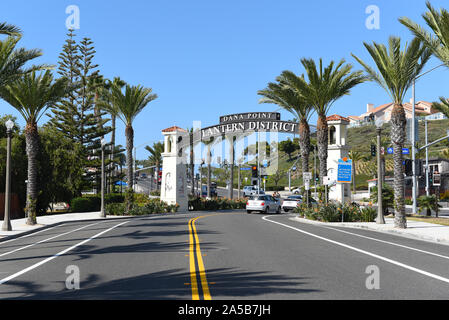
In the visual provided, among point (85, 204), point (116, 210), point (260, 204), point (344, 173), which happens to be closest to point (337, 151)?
point (260, 204)

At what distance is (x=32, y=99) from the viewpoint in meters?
25.0

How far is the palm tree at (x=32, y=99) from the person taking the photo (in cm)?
2464

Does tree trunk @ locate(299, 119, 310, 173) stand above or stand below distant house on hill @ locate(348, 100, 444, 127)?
below

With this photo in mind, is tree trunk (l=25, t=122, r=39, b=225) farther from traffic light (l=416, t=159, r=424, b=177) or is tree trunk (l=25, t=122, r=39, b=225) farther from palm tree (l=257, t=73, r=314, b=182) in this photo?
traffic light (l=416, t=159, r=424, b=177)

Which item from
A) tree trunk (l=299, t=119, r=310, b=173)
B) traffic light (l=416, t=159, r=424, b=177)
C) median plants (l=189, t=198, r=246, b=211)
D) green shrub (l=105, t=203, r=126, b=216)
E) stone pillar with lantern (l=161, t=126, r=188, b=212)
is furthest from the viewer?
median plants (l=189, t=198, r=246, b=211)

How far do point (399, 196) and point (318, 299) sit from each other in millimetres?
17586

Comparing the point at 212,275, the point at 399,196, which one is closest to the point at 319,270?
the point at 212,275

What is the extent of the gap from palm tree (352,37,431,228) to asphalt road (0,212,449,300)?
327 inches

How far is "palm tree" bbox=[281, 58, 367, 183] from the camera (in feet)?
98.6

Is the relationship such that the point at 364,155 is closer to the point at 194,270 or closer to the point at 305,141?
the point at 305,141

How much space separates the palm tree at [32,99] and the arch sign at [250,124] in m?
16.3

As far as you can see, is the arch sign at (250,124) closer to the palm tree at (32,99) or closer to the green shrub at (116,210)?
the green shrub at (116,210)

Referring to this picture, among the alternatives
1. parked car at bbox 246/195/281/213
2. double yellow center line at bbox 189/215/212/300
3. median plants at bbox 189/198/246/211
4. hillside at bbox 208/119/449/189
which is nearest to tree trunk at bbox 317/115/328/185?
parked car at bbox 246/195/281/213
